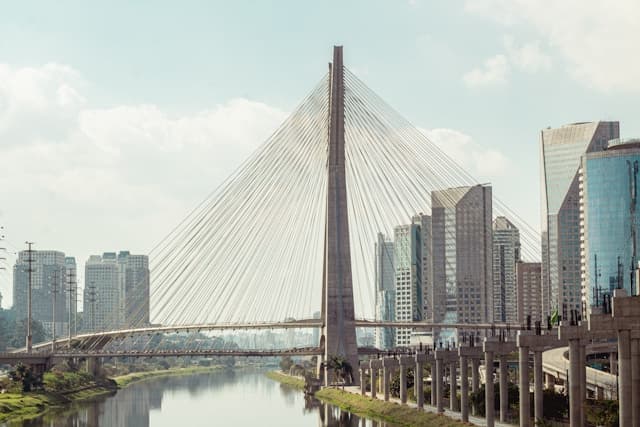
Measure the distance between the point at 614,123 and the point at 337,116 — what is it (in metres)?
95.9

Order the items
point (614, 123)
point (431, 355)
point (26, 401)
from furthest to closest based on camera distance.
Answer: point (614, 123), point (26, 401), point (431, 355)

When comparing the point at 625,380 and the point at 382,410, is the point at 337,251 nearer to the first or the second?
the point at 382,410

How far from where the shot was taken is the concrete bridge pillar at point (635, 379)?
47.2m

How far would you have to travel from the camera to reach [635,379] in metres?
47.8

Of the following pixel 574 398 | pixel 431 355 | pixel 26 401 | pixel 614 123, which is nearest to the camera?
pixel 574 398

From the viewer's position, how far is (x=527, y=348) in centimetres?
5650

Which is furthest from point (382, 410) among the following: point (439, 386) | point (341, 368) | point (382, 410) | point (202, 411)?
point (341, 368)

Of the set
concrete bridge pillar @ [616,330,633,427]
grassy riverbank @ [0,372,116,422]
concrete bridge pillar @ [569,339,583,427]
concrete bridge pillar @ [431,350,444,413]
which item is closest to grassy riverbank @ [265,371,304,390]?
grassy riverbank @ [0,372,116,422]

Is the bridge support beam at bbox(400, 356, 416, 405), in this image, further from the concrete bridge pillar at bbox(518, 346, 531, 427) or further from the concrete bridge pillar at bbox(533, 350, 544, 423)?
the concrete bridge pillar at bbox(518, 346, 531, 427)

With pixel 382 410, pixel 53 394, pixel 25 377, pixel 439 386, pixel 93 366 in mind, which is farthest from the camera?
pixel 93 366

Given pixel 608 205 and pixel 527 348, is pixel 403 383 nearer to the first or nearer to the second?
pixel 527 348

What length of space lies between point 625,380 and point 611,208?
122195 millimetres

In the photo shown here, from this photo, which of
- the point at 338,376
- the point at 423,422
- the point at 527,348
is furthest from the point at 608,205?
the point at 527,348

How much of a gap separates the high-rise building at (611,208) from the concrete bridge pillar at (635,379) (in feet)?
381
